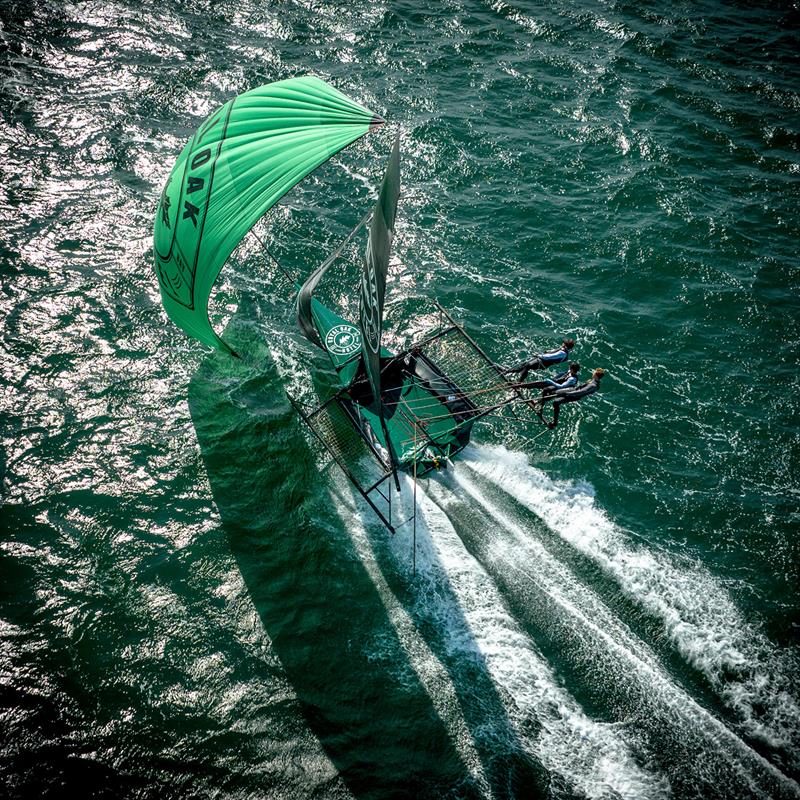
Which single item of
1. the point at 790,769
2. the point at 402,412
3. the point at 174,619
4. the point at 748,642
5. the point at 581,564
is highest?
the point at 402,412

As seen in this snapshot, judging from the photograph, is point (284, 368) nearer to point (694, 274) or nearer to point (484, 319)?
point (484, 319)

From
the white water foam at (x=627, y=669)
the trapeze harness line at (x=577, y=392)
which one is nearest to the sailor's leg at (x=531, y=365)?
the trapeze harness line at (x=577, y=392)

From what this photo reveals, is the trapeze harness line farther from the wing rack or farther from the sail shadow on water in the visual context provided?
the sail shadow on water

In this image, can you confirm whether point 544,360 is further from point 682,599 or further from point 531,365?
point 682,599

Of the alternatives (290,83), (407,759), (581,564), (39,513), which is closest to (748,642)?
(581,564)

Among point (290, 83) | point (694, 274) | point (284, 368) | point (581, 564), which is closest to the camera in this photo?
point (581, 564)

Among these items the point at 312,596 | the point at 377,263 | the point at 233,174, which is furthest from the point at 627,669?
the point at 233,174
